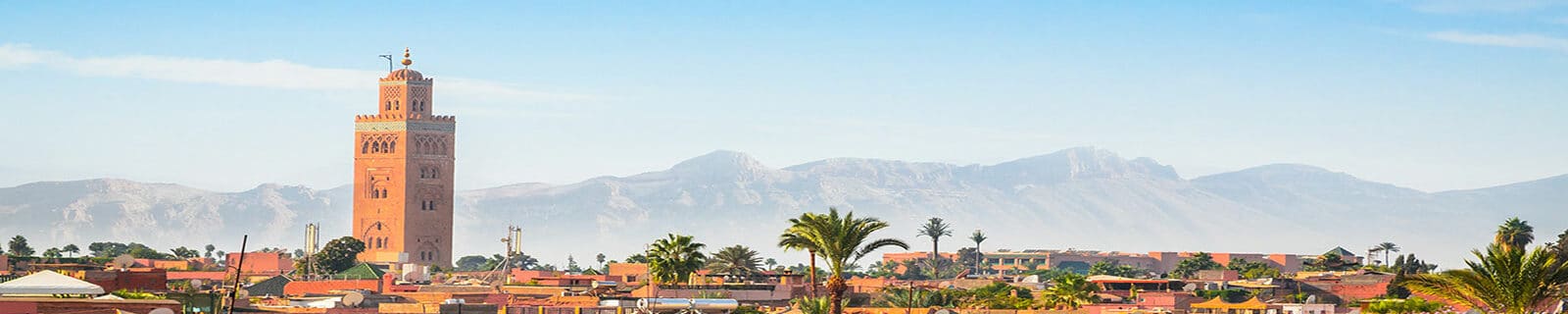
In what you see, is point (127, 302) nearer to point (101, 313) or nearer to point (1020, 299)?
point (101, 313)

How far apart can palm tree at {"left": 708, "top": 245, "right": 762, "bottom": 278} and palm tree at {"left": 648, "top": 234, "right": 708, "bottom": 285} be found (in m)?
16.1

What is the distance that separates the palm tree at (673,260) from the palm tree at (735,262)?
16120 mm

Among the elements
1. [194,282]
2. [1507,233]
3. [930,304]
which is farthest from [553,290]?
[1507,233]

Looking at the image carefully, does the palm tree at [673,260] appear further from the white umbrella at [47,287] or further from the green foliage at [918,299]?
the white umbrella at [47,287]

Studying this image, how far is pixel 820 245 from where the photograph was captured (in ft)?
259

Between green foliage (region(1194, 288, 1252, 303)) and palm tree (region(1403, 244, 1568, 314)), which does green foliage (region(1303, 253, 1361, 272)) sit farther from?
palm tree (region(1403, 244, 1568, 314))

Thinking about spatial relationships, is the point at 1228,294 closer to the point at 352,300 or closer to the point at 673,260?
the point at 673,260

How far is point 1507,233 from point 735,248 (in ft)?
203

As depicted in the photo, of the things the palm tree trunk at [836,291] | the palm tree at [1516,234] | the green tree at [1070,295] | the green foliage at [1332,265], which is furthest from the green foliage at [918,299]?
the green foliage at [1332,265]

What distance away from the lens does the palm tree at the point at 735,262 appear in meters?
135

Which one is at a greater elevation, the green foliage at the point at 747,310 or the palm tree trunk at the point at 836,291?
the palm tree trunk at the point at 836,291

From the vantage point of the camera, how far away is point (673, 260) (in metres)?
113

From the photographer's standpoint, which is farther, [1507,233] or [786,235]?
[1507,233]

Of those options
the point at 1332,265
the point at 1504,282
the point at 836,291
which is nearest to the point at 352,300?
the point at 836,291
